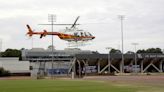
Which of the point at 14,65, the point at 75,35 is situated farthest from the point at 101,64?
the point at 75,35

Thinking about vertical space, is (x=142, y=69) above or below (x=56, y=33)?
below

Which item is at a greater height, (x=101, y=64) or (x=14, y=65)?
(x=101, y=64)

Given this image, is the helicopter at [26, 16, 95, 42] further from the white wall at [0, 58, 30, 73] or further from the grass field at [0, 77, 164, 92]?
the white wall at [0, 58, 30, 73]

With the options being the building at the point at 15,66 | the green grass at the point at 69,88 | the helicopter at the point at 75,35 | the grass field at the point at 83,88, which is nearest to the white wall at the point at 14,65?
the building at the point at 15,66

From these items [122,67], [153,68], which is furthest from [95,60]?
[153,68]

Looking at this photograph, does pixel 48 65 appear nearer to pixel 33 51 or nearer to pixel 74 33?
pixel 33 51

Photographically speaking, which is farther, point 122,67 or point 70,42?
point 122,67

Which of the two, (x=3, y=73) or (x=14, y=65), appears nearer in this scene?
(x=3, y=73)

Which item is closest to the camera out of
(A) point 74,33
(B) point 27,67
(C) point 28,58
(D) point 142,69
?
(A) point 74,33

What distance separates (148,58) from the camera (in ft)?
506

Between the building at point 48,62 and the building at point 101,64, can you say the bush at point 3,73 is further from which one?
the building at point 101,64

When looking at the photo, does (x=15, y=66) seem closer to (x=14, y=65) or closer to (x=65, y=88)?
(x=14, y=65)

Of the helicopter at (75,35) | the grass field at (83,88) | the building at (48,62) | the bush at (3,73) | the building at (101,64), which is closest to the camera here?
the grass field at (83,88)

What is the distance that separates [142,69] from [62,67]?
29049mm
